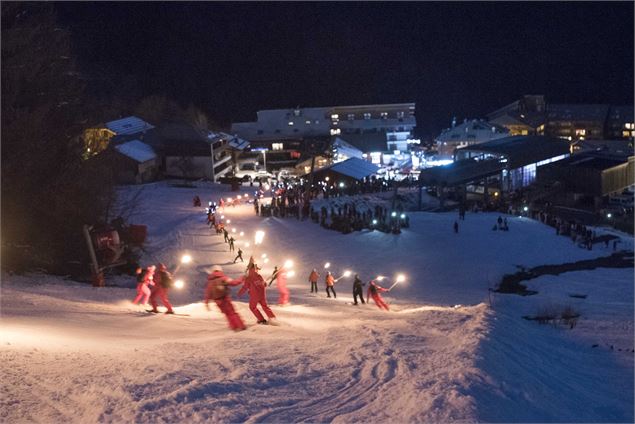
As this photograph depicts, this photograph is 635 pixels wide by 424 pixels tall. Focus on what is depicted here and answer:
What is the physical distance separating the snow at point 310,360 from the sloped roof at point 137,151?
24837mm

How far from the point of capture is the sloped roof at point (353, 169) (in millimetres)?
41156

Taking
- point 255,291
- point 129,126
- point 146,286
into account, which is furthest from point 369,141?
point 255,291

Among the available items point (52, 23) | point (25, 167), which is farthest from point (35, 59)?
point (25, 167)

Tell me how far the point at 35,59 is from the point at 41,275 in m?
6.08

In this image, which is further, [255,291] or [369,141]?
[369,141]

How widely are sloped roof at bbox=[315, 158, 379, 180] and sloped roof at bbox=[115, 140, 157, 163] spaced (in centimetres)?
1295

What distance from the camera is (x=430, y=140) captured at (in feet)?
330

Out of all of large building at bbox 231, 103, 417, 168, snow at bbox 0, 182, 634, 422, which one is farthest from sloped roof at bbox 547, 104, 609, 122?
snow at bbox 0, 182, 634, 422

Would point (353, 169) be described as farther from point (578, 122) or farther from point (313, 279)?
point (578, 122)

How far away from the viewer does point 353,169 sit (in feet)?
141

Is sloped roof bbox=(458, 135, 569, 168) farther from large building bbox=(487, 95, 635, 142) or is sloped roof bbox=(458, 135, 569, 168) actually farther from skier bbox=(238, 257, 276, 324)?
skier bbox=(238, 257, 276, 324)

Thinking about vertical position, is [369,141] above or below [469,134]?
below

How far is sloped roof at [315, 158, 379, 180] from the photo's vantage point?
41156mm

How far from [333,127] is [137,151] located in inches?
1305
